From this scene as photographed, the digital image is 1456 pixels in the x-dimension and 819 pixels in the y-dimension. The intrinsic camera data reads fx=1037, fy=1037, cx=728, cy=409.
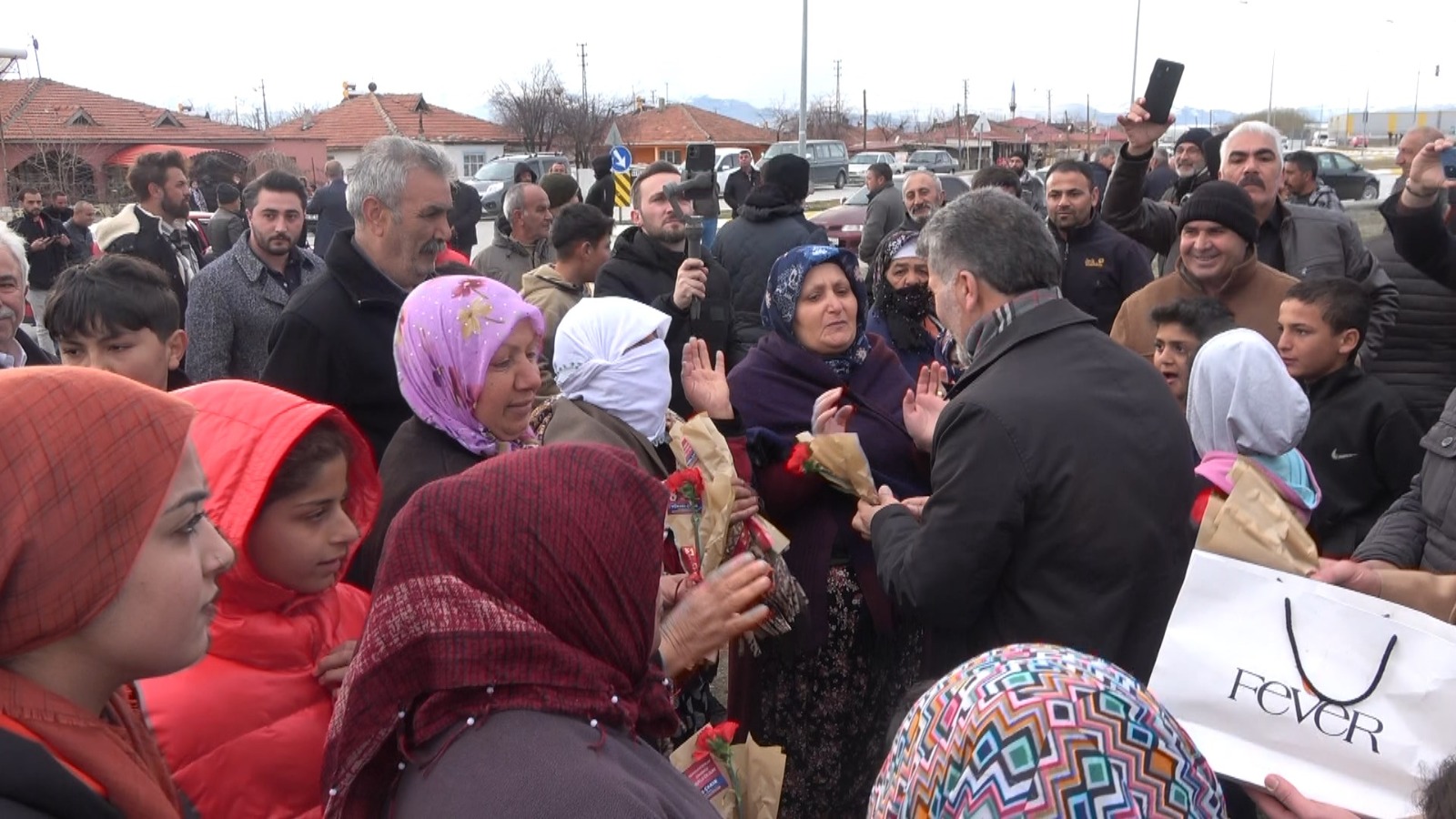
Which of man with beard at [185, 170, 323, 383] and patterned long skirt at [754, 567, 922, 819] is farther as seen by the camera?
man with beard at [185, 170, 323, 383]

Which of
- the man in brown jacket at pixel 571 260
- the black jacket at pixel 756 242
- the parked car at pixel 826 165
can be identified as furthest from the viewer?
the parked car at pixel 826 165

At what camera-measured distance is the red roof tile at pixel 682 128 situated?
199 feet

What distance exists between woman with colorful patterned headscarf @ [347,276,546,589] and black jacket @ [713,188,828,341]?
3693 mm

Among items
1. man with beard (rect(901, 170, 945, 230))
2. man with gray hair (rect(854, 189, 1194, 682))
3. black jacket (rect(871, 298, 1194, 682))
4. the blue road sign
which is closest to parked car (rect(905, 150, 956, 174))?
the blue road sign

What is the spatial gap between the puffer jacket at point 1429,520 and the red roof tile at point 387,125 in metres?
49.5

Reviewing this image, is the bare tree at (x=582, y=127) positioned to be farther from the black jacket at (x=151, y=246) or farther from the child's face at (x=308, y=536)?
the child's face at (x=308, y=536)

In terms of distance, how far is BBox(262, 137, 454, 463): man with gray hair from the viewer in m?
3.15

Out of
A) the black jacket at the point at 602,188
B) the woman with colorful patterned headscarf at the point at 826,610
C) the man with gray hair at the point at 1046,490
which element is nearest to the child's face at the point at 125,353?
the woman with colorful patterned headscarf at the point at 826,610

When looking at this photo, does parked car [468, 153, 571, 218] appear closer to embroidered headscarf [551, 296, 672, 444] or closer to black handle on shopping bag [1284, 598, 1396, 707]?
embroidered headscarf [551, 296, 672, 444]

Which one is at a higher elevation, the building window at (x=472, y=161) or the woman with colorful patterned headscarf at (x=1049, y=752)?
the building window at (x=472, y=161)

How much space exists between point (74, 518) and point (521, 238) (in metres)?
5.92

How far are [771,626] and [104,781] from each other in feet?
6.15

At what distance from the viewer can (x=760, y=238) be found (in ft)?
21.0

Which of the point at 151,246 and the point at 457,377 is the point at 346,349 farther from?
the point at 151,246
